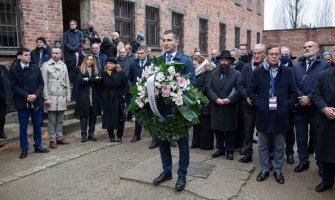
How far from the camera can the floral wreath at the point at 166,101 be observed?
168 inches

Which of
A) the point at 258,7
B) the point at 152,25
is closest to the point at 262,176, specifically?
the point at 152,25

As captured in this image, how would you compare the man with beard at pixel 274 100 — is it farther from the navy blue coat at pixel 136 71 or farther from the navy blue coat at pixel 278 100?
the navy blue coat at pixel 136 71

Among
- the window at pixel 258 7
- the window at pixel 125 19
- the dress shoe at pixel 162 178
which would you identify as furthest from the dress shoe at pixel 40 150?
the window at pixel 258 7

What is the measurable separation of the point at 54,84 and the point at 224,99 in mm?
3399

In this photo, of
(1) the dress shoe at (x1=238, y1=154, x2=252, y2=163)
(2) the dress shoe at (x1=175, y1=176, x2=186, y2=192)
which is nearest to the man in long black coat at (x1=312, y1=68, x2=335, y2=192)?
(1) the dress shoe at (x1=238, y1=154, x2=252, y2=163)

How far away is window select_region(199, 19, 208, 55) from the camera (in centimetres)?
1733

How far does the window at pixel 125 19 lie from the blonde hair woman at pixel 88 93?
186 inches

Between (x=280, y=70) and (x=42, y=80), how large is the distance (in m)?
4.33

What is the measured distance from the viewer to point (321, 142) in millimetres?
4562

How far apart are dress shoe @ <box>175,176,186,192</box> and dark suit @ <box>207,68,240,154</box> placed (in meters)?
1.67

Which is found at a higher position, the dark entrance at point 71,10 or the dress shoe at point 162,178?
the dark entrance at point 71,10

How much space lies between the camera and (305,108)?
18.0ft

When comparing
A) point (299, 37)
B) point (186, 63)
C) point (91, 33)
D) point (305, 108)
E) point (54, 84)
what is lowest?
point (305, 108)

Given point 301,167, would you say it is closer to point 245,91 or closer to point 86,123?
point 245,91
